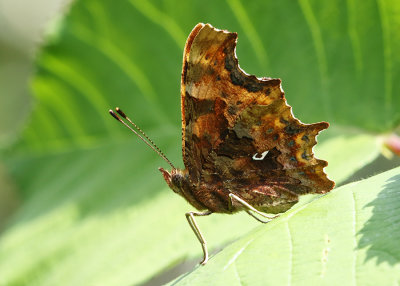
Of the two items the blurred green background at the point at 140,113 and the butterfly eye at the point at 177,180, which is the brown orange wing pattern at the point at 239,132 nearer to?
the butterfly eye at the point at 177,180

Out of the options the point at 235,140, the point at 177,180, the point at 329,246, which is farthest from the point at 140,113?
the point at 329,246

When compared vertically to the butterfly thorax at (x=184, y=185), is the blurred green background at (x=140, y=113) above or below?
above

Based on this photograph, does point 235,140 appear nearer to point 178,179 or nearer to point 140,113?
point 178,179

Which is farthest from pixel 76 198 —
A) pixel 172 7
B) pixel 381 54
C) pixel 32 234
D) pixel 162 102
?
pixel 381 54

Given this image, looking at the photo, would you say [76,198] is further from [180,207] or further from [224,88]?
[224,88]

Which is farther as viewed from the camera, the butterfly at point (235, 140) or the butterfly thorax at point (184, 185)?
the butterfly thorax at point (184, 185)

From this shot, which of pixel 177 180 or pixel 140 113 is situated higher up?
pixel 140 113

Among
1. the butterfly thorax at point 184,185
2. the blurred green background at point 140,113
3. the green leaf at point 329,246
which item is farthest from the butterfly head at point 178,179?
the green leaf at point 329,246
